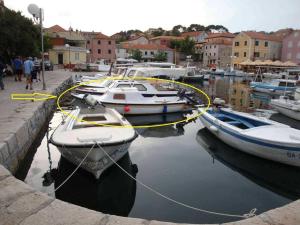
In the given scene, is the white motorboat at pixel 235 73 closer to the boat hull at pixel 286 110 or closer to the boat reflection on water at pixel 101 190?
the boat hull at pixel 286 110

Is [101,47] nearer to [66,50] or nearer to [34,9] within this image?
[66,50]

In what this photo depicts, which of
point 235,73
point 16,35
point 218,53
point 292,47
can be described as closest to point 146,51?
point 218,53

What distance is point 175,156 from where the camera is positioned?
8.92 m

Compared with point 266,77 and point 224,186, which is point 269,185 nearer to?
point 224,186

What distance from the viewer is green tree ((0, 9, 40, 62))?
21453 mm

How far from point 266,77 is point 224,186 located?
36.7 m

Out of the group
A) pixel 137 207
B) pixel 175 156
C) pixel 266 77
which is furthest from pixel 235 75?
pixel 137 207

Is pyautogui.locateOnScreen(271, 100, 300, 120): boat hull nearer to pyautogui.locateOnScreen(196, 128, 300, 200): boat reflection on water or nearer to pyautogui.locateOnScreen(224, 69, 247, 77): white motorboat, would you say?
pyautogui.locateOnScreen(196, 128, 300, 200): boat reflection on water

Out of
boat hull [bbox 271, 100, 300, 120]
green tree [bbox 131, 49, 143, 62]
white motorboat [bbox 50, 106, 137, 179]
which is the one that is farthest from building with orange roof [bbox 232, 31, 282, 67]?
white motorboat [bbox 50, 106, 137, 179]

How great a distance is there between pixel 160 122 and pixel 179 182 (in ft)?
22.7

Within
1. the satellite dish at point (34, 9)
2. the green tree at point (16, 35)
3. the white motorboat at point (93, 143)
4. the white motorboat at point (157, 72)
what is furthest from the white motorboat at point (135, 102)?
the green tree at point (16, 35)

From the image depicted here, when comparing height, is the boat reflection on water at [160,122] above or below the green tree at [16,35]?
below

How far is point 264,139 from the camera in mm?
7715

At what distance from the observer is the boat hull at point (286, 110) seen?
15.2 meters
